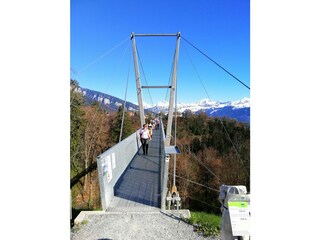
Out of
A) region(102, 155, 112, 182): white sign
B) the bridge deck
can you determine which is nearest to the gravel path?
the bridge deck

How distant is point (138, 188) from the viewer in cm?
426

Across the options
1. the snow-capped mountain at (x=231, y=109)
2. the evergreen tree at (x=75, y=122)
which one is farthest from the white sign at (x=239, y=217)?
the evergreen tree at (x=75, y=122)

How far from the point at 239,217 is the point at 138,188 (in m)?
2.75

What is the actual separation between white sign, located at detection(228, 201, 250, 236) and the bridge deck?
1.99 meters

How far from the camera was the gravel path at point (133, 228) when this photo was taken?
279cm

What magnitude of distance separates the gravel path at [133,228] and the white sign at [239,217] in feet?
3.97

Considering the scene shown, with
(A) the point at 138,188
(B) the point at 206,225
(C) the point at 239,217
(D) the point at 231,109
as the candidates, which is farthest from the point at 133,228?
(D) the point at 231,109

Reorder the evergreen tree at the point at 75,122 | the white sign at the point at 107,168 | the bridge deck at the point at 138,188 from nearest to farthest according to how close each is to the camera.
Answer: the white sign at the point at 107,168, the bridge deck at the point at 138,188, the evergreen tree at the point at 75,122

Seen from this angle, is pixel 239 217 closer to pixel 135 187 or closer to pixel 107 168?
pixel 107 168

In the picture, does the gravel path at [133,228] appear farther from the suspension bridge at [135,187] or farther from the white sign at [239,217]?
Answer: the white sign at [239,217]

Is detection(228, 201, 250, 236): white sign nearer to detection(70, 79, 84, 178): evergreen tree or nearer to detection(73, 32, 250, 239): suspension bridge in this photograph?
detection(73, 32, 250, 239): suspension bridge

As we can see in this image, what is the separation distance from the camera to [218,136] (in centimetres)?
1841
